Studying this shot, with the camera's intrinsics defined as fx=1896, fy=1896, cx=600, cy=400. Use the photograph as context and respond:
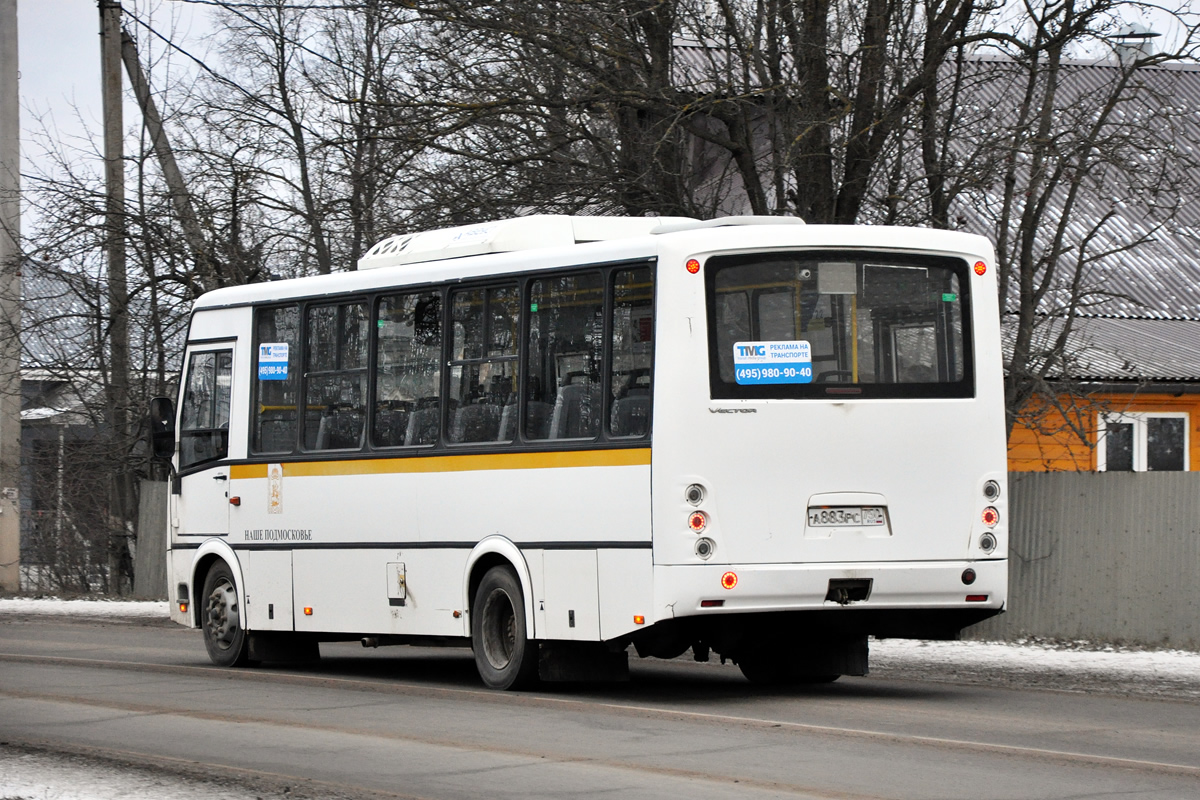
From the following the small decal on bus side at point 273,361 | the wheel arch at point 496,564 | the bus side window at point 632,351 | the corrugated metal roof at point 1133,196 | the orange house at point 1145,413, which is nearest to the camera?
the bus side window at point 632,351

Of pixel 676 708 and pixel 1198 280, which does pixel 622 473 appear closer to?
pixel 676 708

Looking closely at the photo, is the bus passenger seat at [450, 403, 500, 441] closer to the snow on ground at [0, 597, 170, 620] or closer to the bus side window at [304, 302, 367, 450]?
the bus side window at [304, 302, 367, 450]

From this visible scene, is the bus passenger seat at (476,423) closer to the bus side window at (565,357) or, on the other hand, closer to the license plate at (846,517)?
the bus side window at (565,357)

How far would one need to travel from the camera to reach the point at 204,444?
15.8 m

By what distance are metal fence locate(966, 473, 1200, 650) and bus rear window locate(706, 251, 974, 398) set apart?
542 centimetres

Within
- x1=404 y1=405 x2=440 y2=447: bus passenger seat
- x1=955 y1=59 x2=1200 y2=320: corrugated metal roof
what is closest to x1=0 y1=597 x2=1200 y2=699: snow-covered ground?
x1=955 y1=59 x2=1200 y2=320: corrugated metal roof

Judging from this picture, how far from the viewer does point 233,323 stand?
51.1 ft

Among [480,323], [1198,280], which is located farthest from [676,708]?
[1198,280]

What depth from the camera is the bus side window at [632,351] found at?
11.5 m

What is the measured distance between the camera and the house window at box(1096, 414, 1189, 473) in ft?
81.1

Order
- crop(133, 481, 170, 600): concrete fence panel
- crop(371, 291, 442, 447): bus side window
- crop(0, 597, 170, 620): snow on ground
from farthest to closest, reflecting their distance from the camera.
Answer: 1. crop(133, 481, 170, 600): concrete fence panel
2. crop(0, 597, 170, 620): snow on ground
3. crop(371, 291, 442, 447): bus side window

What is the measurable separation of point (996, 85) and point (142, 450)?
13139 mm

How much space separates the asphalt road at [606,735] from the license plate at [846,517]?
111 centimetres

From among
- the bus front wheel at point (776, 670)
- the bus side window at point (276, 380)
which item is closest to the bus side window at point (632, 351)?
the bus front wheel at point (776, 670)
